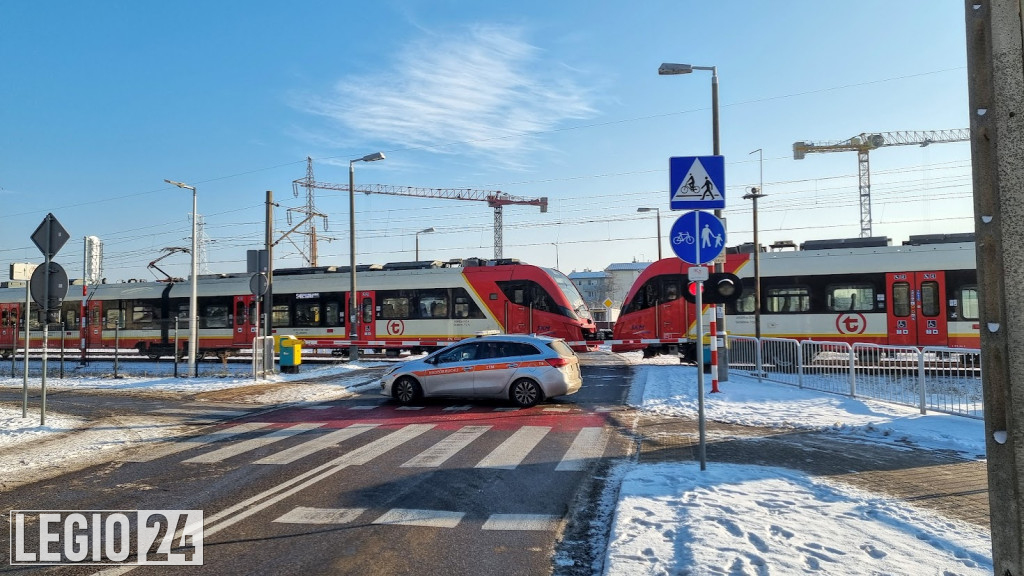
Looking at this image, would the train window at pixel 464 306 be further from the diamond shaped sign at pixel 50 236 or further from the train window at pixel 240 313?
the diamond shaped sign at pixel 50 236

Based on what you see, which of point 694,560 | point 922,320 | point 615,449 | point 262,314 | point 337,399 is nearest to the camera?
point 694,560

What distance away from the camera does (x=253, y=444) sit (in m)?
8.86

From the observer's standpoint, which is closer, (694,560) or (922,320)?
(694,560)

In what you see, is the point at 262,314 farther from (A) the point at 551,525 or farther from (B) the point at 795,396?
(A) the point at 551,525

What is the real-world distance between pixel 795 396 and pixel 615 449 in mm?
6103

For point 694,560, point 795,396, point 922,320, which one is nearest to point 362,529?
point 694,560

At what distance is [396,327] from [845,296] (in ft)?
51.3

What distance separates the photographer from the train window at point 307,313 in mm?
25766

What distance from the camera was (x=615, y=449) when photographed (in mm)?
8234

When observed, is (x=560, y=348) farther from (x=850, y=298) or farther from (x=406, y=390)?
(x=850, y=298)

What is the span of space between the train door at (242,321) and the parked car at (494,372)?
51.3 ft

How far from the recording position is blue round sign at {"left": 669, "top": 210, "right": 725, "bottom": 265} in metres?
6.98

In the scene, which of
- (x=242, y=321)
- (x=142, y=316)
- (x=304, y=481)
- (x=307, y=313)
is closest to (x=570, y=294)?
(x=307, y=313)

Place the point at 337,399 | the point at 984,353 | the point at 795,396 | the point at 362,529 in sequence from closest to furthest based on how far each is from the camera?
the point at 984,353 < the point at 362,529 < the point at 795,396 < the point at 337,399
